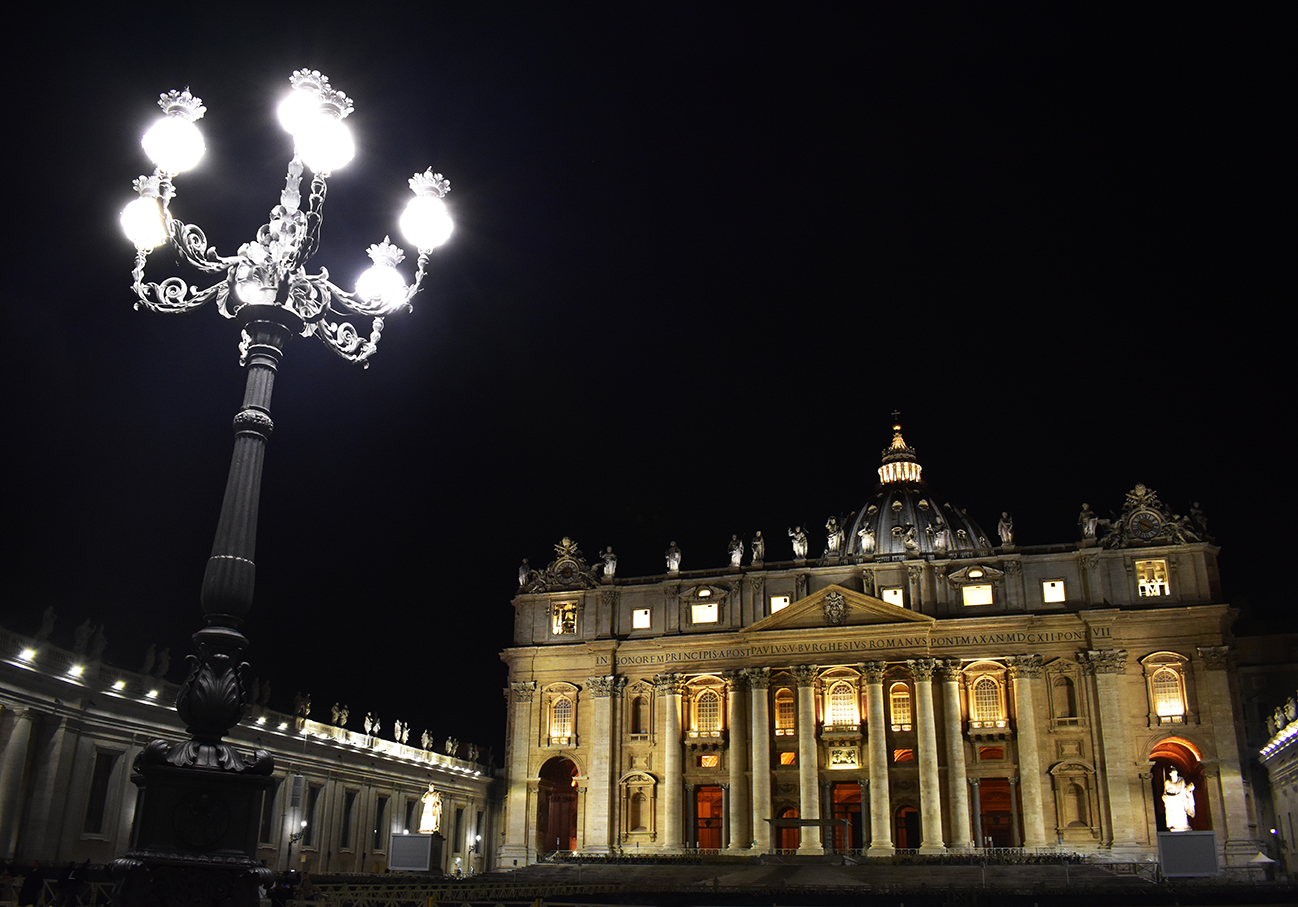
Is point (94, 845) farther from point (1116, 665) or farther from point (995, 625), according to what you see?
point (1116, 665)

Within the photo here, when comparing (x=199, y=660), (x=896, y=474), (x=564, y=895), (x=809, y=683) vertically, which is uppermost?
(x=896, y=474)

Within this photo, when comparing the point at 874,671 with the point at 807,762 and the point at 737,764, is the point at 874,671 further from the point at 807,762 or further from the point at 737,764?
the point at 737,764

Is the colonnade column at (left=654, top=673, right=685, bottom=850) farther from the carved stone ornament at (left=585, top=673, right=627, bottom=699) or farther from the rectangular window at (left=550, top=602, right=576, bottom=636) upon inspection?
Answer: the rectangular window at (left=550, top=602, right=576, bottom=636)

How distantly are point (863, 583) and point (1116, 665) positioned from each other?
1610 cm

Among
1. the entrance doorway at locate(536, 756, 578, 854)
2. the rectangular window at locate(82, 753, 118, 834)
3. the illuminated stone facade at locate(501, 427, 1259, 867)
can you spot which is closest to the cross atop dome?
the illuminated stone facade at locate(501, 427, 1259, 867)

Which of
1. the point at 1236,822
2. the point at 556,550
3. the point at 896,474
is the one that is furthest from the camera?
the point at 896,474

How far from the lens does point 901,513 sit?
9375cm

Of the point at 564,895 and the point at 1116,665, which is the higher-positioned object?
the point at 1116,665

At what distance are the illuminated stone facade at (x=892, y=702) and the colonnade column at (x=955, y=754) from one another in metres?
0.13

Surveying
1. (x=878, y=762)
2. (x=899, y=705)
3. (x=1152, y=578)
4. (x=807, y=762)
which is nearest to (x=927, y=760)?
(x=878, y=762)

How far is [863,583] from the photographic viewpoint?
6900 centimetres

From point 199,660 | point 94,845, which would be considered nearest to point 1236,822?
point 94,845

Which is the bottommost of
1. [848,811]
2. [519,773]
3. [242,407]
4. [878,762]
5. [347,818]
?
[347,818]

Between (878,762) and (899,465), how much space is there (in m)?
43.4
